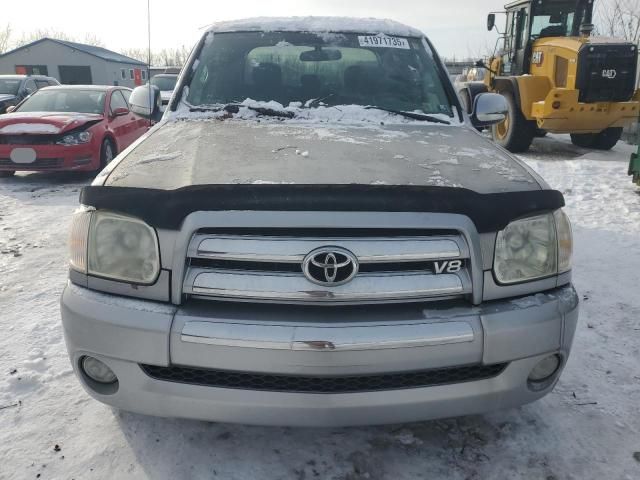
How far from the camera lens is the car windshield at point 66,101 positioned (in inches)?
328

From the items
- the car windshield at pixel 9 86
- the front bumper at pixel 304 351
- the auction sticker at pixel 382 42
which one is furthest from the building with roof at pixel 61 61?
the front bumper at pixel 304 351

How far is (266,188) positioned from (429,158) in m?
0.86

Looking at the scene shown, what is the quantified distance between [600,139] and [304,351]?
10.7 metres

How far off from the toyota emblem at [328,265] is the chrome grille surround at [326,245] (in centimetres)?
2

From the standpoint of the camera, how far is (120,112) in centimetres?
852

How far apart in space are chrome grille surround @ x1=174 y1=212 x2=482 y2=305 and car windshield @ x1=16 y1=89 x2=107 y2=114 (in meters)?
7.63

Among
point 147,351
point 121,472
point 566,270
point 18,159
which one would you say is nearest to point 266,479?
point 121,472

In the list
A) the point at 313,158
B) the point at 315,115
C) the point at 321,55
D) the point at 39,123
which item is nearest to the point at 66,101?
the point at 39,123

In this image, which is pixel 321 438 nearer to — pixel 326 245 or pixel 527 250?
pixel 326 245

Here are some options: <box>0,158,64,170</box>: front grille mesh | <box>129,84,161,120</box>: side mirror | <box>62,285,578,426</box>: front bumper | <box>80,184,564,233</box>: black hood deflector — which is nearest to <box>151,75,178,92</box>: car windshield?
<box>0,158,64,170</box>: front grille mesh

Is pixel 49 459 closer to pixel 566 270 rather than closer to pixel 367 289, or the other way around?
pixel 367 289

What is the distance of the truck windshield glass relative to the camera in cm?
930

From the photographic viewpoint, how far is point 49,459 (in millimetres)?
2031

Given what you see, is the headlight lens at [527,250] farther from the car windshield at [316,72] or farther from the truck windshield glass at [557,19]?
the truck windshield glass at [557,19]
